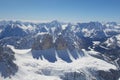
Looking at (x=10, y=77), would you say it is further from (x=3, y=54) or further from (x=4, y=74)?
(x=3, y=54)

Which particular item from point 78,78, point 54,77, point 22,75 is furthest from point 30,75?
point 78,78

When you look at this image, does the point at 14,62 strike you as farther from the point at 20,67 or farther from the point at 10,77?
the point at 10,77

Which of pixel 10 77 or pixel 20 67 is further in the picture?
pixel 20 67

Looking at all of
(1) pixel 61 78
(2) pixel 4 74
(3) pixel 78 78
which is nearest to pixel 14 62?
(2) pixel 4 74

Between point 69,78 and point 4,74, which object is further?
point 69,78

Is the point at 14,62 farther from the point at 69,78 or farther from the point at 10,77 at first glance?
the point at 69,78

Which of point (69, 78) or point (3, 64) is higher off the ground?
point (3, 64)

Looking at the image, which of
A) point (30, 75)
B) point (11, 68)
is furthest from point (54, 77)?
point (11, 68)

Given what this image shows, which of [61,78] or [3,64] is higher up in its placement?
[3,64]
